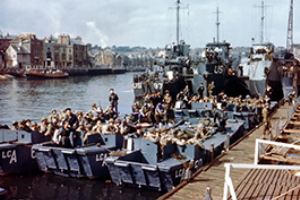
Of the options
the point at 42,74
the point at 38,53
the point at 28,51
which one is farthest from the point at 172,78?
the point at 38,53

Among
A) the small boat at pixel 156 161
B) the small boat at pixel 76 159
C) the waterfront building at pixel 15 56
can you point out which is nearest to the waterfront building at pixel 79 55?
the waterfront building at pixel 15 56

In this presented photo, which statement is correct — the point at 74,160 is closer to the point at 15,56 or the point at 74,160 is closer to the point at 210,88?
the point at 210,88

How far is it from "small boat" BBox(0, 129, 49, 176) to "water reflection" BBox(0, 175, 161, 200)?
1.44 feet

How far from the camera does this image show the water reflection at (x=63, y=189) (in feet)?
57.5

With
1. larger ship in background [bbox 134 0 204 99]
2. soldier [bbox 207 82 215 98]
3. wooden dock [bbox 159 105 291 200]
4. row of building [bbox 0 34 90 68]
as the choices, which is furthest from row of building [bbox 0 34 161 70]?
wooden dock [bbox 159 105 291 200]

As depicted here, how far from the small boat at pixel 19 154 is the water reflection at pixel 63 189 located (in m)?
0.44

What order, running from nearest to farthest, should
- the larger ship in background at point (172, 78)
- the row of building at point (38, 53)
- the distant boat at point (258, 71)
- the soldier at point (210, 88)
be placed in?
1. the soldier at point (210, 88)
2. the larger ship in background at point (172, 78)
3. the distant boat at point (258, 71)
4. the row of building at point (38, 53)

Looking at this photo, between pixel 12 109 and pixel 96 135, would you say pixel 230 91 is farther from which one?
pixel 96 135

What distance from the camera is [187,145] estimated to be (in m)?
18.7

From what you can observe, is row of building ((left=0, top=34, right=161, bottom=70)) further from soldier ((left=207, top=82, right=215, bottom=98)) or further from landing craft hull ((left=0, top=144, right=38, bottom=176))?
landing craft hull ((left=0, top=144, right=38, bottom=176))

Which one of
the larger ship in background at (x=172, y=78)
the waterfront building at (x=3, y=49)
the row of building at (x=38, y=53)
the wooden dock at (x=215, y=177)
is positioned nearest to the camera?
the wooden dock at (x=215, y=177)

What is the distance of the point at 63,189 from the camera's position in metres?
18.7

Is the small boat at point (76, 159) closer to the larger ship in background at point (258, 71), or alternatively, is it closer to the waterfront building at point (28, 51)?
the larger ship in background at point (258, 71)

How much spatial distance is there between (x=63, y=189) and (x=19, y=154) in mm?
2901
